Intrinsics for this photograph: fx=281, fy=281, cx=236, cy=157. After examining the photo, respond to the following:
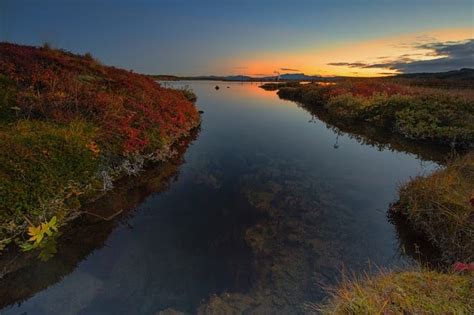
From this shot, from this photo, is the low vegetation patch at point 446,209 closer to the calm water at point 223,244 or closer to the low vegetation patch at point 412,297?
the calm water at point 223,244

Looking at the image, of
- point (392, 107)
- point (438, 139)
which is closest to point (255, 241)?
point (438, 139)

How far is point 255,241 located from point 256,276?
121cm

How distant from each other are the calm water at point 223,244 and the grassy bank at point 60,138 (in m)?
0.79

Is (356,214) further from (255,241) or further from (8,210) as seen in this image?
(8,210)

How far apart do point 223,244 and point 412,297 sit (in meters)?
3.85

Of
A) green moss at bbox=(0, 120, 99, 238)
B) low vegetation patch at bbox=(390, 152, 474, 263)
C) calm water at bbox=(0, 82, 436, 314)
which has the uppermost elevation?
green moss at bbox=(0, 120, 99, 238)

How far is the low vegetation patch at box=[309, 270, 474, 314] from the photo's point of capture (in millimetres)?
3441

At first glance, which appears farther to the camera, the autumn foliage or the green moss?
the autumn foliage

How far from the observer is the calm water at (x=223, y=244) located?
Result: 494cm

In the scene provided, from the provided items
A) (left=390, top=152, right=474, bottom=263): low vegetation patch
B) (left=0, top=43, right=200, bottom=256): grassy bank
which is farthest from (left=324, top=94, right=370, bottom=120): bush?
(left=390, top=152, right=474, bottom=263): low vegetation patch

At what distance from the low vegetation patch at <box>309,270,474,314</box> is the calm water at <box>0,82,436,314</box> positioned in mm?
A: 1270

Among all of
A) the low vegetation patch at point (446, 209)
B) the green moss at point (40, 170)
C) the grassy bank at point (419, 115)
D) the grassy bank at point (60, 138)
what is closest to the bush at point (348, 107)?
the grassy bank at point (419, 115)

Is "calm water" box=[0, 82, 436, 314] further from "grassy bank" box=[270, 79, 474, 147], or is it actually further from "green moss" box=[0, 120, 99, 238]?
"grassy bank" box=[270, 79, 474, 147]

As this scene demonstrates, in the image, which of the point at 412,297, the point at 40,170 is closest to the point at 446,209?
the point at 412,297
